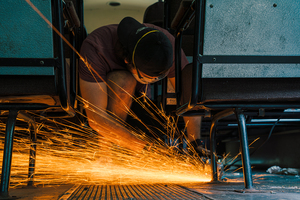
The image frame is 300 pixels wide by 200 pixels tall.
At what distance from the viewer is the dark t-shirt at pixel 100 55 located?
169 cm

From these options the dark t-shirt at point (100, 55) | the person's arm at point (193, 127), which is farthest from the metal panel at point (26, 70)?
the person's arm at point (193, 127)

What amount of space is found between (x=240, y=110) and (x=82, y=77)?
106cm

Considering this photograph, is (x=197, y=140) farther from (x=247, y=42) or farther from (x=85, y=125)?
(x=247, y=42)

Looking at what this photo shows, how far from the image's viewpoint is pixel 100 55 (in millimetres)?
1734

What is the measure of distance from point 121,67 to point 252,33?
3.52 feet

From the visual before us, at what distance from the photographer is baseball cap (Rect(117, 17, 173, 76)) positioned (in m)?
1.38

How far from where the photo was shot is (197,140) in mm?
1897

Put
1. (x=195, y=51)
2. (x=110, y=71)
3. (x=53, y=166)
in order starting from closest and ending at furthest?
(x=195, y=51)
(x=110, y=71)
(x=53, y=166)

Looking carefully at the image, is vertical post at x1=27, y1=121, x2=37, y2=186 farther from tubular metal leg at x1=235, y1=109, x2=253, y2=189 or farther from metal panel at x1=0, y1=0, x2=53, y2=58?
tubular metal leg at x1=235, y1=109, x2=253, y2=189

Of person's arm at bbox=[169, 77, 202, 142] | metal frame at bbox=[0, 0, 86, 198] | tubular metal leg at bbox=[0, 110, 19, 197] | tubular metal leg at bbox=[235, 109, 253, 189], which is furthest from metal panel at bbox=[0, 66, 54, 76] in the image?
person's arm at bbox=[169, 77, 202, 142]

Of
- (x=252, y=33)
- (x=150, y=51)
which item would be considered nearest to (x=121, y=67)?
(x=150, y=51)

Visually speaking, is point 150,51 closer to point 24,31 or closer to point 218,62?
point 218,62

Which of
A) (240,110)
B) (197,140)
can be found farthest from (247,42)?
(197,140)

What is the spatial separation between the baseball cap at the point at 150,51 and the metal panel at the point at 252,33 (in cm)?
44
